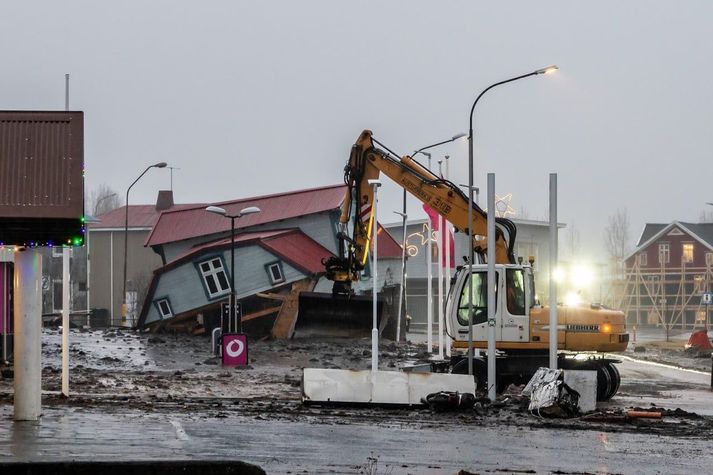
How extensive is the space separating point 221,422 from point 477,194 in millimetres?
25194

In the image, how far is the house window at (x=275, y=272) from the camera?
60750 mm

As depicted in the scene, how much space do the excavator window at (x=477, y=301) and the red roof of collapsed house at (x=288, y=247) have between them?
29.6 m

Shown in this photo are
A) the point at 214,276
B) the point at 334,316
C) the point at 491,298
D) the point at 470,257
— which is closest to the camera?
the point at 491,298

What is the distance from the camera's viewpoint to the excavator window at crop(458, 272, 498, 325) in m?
30.7

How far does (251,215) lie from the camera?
64688 millimetres

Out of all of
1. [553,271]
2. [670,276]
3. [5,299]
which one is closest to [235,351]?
[5,299]

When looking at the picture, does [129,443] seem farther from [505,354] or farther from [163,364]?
[163,364]

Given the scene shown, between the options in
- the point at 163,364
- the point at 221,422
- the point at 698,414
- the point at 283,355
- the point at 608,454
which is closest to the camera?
the point at 608,454

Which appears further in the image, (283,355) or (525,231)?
(525,231)

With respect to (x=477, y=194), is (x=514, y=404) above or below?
below

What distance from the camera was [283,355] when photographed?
4900 centimetres

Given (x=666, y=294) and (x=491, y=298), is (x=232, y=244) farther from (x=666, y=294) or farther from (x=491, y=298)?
(x=666, y=294)

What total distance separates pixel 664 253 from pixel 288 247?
57.5m

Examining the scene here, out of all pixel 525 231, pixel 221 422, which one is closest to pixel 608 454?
pixel 221 422
